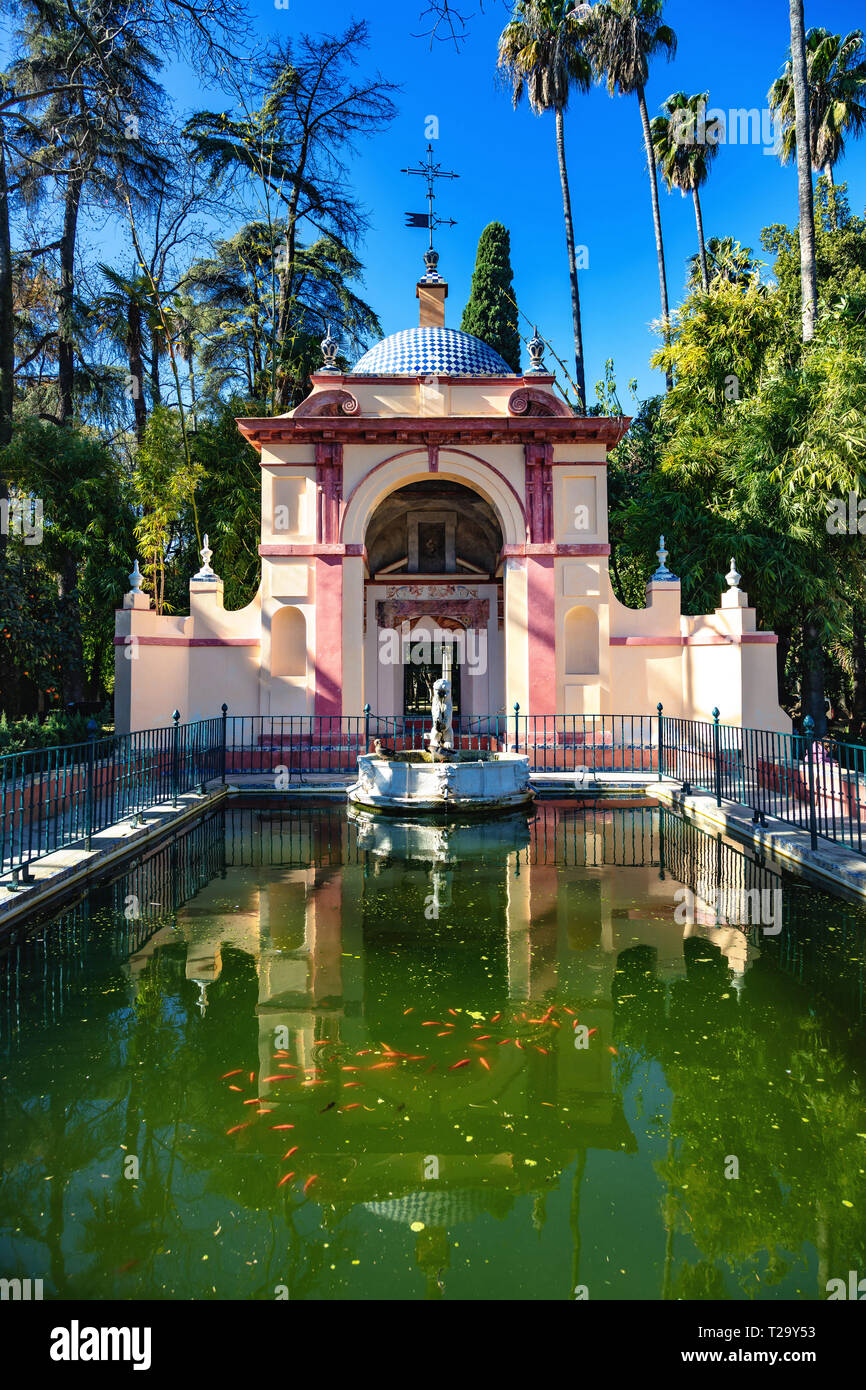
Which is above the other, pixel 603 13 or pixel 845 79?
pixel 603 13

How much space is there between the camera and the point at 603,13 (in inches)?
940

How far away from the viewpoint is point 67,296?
758 inches

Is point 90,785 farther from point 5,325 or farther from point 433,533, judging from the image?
point 433,533

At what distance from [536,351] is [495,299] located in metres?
12.7

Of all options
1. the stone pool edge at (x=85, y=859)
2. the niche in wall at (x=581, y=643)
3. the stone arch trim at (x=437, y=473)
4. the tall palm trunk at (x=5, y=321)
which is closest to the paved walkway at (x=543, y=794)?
the stone pool edge at (x=85, y=859)

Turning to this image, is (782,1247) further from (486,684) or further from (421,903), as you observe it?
(486,684)

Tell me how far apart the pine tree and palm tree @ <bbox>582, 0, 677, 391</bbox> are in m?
5.46

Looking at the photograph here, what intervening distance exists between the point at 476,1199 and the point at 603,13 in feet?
104

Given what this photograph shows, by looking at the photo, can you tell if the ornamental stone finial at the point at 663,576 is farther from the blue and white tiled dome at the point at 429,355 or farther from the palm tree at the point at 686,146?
the palm tree at the point at 686,146

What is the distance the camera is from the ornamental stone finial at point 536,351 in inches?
650
